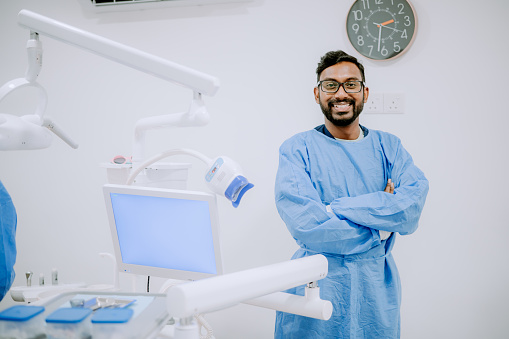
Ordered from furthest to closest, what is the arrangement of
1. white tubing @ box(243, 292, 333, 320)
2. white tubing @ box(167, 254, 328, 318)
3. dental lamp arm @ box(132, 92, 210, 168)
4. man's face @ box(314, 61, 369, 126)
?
man's face @ box(314, 61, 369, 126), dental lamp arm @ box(132, 92, 210, 168), white tubing @ box(243, 292, 333, 320), white tubing @ box(167, 254, 328, 318)

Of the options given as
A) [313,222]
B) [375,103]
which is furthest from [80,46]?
[375,103]

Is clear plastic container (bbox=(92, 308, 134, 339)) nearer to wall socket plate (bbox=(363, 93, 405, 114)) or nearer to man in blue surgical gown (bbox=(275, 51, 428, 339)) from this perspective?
man in blue surgical gown (bbox=(275, 51, 428, 339))

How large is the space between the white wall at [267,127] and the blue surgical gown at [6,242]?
1.20 metres

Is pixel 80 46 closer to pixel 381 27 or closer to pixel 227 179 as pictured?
pixel 227 179

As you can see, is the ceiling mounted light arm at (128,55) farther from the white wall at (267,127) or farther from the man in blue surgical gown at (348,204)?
the white wall at (267,127)

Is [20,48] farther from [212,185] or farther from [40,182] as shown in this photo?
[212,185]

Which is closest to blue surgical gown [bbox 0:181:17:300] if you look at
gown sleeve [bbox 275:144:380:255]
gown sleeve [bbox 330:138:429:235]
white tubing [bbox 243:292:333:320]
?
white tubing [bbox 243:292:333:320]

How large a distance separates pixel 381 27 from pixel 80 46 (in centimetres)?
163

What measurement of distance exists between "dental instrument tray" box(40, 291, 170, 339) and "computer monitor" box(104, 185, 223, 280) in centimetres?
26

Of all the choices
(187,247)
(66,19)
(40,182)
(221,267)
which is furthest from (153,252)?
(66,19)

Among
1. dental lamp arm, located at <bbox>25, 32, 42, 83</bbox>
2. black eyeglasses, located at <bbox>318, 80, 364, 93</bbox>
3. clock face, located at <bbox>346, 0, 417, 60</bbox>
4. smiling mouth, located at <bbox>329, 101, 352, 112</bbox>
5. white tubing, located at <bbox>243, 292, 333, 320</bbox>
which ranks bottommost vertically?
white tubing, located at <bbox>243, 292, 333, 320</bbox>

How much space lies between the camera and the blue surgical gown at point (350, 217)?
150 centimetres

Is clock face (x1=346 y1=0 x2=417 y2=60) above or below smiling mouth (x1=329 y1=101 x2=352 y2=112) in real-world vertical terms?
above

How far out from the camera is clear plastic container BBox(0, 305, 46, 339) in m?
0.69
